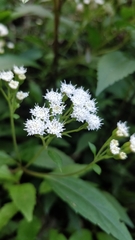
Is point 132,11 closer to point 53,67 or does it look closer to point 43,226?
point 53,67

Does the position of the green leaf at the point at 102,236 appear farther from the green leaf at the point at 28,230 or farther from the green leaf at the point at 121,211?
the green leaf at the point at 28,230

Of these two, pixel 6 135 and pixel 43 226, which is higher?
pixel 6 135

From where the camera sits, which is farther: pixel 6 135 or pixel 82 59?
pixel 82 59

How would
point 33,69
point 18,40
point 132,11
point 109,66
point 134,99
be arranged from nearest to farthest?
point 109,66, point 132,11, point 134,99, point 33,69, point 18,40

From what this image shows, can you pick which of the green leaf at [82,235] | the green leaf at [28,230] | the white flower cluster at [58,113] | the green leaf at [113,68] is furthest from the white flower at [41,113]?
the green leaf at [82,235]

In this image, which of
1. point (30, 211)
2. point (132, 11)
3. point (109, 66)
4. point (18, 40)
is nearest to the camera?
point (30, 211)

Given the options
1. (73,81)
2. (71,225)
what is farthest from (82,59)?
(71,225)
